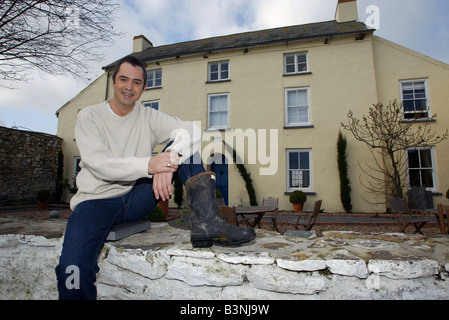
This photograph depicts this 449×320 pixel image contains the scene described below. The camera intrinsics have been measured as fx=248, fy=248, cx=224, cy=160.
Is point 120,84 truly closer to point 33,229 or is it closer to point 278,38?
point 33,229

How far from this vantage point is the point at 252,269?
127cm

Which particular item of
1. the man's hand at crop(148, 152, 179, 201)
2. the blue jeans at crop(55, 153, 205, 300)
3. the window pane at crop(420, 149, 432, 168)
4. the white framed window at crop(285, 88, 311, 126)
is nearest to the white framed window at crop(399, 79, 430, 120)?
the window pane at crop(420, 149, 432, 168)

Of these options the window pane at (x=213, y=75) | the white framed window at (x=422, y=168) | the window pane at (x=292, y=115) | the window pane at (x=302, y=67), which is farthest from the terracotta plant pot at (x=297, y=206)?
the window pane at (x=213, y=75)

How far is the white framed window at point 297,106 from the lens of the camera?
408 inches

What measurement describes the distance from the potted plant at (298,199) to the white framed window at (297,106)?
2.90m

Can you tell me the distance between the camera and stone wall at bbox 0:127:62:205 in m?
10.9

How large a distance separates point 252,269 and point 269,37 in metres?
12.0

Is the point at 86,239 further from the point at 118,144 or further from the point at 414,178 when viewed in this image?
the point at 414,178

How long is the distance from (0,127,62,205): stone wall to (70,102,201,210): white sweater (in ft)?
42.3

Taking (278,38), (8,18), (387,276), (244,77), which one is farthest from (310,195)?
(8,18)

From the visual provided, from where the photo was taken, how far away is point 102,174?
4.13 ft

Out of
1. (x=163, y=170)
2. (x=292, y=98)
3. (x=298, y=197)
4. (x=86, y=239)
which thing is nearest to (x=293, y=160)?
(x=298, y=197)

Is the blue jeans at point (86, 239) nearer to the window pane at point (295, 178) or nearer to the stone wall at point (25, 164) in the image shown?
the window pane at point (295, 178)

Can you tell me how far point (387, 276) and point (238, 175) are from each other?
30.6 ft
